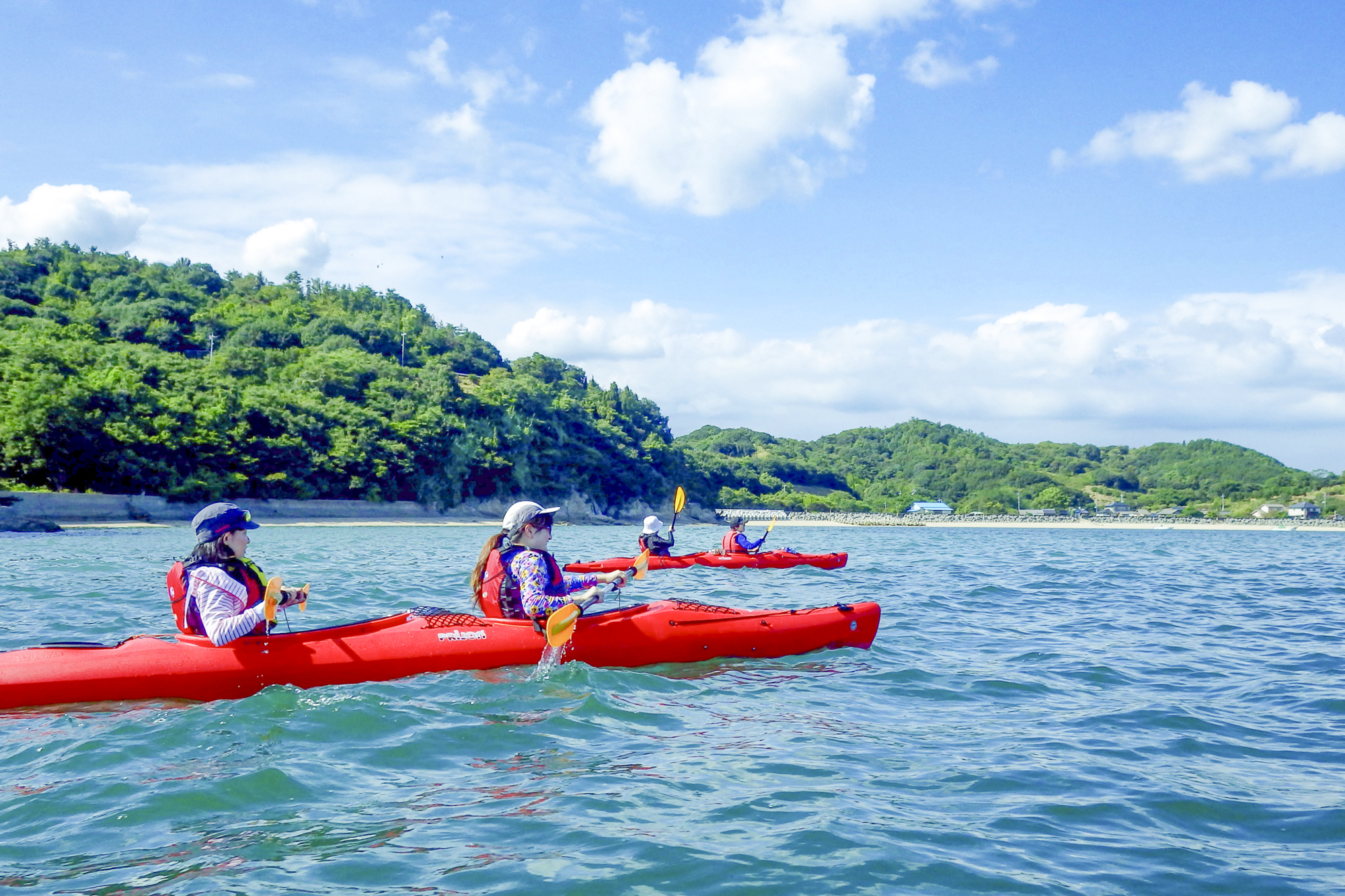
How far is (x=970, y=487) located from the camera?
11869 centimetres

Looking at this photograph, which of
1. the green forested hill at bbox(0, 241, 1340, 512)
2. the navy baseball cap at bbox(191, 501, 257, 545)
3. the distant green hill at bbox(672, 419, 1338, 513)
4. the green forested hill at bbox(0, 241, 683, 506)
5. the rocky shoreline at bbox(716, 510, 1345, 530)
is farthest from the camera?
the distant green hill at bbox(672, 419, 1338, 513)

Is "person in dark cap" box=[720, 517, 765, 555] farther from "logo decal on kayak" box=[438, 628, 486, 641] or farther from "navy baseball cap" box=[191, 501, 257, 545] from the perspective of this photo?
"navy baseball cap" box=[191, 501, 257, 545]

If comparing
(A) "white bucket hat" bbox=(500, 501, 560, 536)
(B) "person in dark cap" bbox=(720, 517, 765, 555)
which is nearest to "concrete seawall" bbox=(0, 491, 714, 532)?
(B) "person in dark cap" bbox=(720, 517, 765, 555)

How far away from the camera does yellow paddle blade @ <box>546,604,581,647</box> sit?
663 centimetres

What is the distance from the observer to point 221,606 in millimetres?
6219

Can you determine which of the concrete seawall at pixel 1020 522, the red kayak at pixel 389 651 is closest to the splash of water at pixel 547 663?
the red kayak at pixel 389 651

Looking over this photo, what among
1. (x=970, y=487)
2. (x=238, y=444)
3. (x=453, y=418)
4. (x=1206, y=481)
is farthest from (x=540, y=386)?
(x=1206, y=481)

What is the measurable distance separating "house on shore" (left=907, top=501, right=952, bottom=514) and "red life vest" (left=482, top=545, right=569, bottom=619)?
318ft

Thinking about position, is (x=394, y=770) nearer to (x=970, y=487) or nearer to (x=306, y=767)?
(x=306, y=767)

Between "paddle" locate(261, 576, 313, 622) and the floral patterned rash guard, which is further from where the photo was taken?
the floral patterned rash guard

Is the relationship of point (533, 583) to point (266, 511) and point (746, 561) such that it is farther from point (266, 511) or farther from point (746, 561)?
point (266, 511)

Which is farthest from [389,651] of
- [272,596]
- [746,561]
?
[746,561]

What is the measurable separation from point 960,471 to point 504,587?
121493 millimetres

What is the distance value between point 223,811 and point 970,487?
121142 mm
